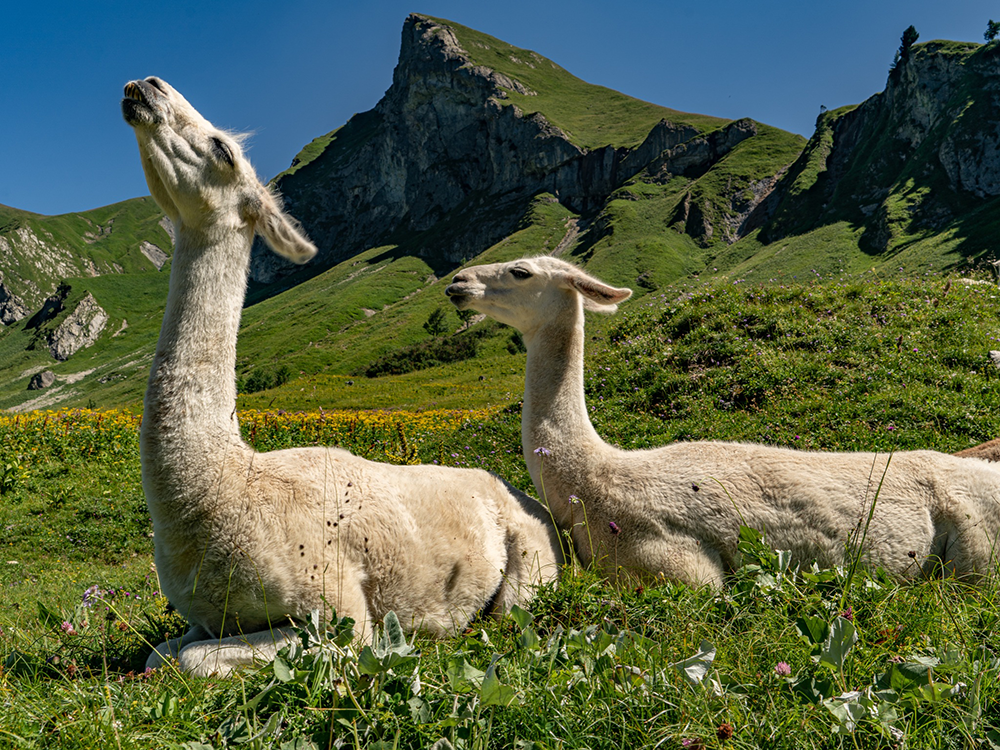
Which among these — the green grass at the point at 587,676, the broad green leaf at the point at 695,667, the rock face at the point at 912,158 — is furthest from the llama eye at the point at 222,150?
the rock face at the point at 912,158

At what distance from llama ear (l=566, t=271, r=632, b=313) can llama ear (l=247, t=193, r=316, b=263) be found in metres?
2.57

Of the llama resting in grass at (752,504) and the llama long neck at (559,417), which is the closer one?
the llama resting in grass at (752,504)

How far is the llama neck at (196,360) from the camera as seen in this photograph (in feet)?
12.2

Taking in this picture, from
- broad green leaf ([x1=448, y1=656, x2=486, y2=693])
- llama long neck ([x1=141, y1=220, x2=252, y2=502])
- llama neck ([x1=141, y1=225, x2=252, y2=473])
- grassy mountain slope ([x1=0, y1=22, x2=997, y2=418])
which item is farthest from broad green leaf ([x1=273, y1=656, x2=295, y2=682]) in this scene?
grassy mountain slope ([x1=0, y1=22, x2=997, y2=418])

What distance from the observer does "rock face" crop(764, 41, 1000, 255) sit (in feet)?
388

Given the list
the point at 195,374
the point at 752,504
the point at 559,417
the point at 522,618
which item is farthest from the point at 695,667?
the point at 559,417

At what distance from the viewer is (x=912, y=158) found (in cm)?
13600

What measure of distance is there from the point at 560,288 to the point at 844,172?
17817 centimetres

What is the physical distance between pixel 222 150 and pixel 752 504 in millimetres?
4675

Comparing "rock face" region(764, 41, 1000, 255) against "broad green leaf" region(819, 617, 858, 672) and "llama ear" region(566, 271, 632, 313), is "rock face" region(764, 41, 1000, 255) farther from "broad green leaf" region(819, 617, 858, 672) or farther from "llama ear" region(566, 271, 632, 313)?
"broad green leaf" region(819, 617, 858, 672)

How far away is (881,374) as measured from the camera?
12.3m

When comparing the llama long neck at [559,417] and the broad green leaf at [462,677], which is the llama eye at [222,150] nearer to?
the llama long neck at [559,417]

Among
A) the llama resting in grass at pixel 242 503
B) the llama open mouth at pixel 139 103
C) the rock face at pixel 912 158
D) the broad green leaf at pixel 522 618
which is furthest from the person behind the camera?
the rock face at pixel 912 158

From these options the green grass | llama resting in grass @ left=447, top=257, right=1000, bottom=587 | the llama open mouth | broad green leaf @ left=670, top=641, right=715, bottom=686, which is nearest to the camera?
the green grass
